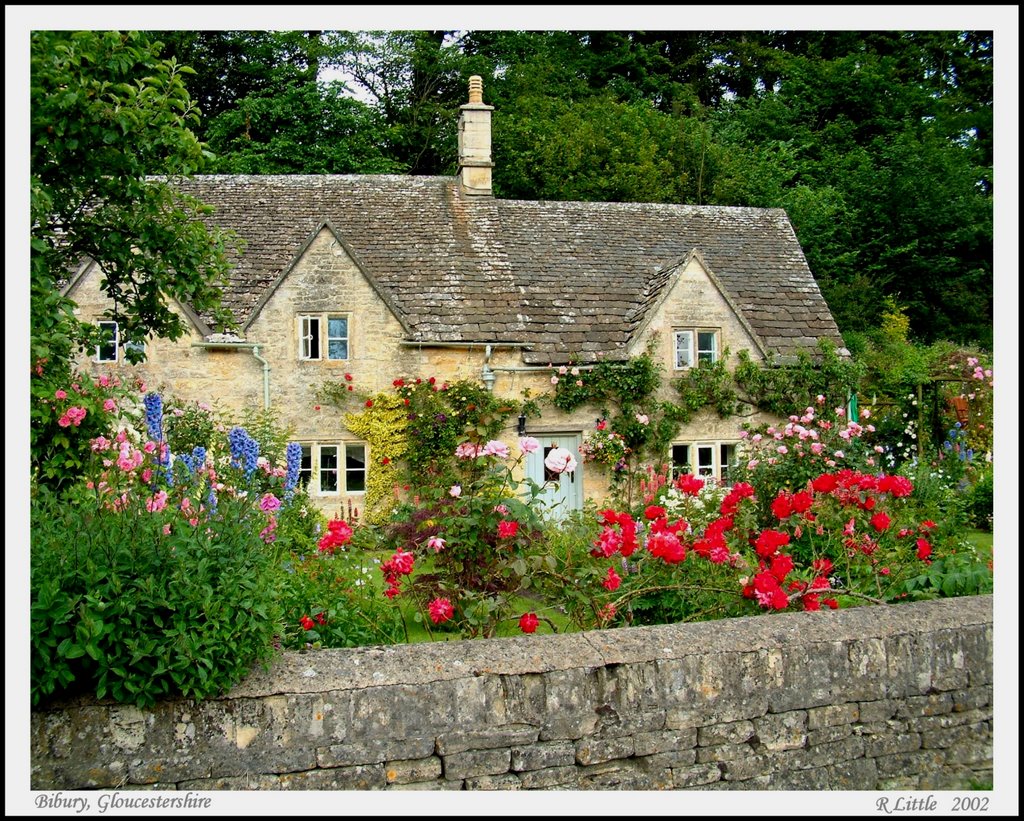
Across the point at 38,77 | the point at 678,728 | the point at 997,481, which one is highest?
the point at 38,77

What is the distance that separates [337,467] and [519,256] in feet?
18.7

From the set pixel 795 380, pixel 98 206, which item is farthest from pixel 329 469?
pixel 98 206

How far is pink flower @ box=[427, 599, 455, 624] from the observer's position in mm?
4867

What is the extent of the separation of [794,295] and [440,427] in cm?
821

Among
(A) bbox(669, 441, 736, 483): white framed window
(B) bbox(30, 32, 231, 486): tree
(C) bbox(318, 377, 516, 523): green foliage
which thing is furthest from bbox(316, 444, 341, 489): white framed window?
(B) bbox(30, 32, 231, 486): tree

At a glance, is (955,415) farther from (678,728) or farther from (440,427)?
(678,728)

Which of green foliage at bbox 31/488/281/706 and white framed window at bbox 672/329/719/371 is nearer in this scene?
green foliage at bbox 31/488/281/706

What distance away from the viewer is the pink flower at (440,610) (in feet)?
16.0

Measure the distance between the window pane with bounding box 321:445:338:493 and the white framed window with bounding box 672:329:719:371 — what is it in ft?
22.0

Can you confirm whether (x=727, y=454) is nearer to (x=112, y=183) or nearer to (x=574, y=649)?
(x=112, y=183)

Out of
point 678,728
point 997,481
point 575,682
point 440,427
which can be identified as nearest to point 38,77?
point 575,682

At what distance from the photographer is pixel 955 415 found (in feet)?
56.6

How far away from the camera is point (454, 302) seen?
55.4 ft

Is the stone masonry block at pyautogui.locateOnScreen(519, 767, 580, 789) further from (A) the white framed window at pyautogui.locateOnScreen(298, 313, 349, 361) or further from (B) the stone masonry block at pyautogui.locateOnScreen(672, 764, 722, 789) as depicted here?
(A) the white framed window at pyautogui.locateOnScreen(298, 313, 349, 361)
